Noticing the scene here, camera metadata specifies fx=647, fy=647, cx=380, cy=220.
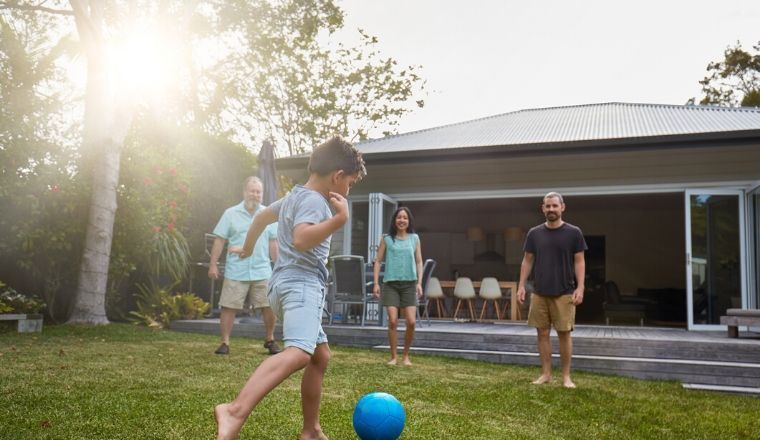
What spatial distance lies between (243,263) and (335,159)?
139 inches

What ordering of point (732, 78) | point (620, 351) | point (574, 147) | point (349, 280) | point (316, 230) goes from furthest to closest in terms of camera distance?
point (732, 78) → point (574, 147) → point (349, 280) → point (620, 351) → point (316, 230)

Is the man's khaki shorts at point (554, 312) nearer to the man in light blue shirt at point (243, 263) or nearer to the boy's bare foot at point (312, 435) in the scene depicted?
the man in light blue shirt at point (243, 263)

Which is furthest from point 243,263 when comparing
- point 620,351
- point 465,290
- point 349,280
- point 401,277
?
point 465,290

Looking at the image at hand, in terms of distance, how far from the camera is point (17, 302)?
25.2 ft

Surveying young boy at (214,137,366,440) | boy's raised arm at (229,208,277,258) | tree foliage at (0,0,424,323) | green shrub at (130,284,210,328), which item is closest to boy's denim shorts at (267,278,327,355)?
young boy at (214,137,366,440)

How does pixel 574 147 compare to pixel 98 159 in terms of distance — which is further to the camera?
pixel 574 147

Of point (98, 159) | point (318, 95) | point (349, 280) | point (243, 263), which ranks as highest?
point (318, 95)

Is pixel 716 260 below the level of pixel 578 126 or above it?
below

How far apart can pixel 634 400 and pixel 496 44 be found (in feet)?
34.2

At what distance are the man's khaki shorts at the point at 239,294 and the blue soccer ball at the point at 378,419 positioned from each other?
3.14 m

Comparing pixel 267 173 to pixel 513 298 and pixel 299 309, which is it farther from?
pixel 299 309

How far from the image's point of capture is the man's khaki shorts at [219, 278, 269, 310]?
5742 millimetres

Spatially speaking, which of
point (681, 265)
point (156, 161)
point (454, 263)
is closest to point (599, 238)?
point (681, 265)

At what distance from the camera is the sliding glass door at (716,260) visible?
880 centimetres
